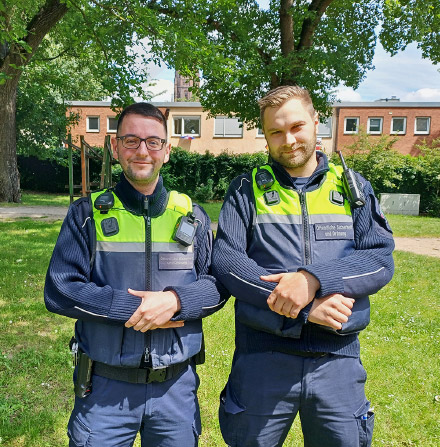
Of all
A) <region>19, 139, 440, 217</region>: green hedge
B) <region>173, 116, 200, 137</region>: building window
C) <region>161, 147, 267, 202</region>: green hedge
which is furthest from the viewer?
<region>173, 116, 200, 137</region>: building window

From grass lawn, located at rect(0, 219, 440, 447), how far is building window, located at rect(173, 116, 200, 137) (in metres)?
24.9

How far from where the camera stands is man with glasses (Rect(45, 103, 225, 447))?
75.9 inches

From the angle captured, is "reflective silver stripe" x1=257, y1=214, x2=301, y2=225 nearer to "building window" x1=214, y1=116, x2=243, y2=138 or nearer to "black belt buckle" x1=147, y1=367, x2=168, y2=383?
"black belt buckle" x1=147, y1=367, x2=168, y2=383

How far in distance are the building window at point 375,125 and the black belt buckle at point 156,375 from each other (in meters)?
32.3

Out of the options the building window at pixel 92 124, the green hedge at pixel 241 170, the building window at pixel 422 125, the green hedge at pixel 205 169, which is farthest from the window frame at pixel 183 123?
the building window at pixel 422 125

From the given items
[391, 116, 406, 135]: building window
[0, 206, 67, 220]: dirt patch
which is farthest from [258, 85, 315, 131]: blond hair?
[391, 116, 406, 135]: building window

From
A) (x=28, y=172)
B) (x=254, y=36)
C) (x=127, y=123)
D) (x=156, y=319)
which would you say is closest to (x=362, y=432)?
(x=156, y=319)

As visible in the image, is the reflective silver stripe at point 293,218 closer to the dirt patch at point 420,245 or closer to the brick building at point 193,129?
the dirt patch at point 420,245

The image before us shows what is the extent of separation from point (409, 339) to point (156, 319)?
437 centimetres

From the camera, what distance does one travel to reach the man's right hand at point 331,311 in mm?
1861

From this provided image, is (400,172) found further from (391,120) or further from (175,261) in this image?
(175,261)

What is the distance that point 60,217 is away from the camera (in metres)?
14.2

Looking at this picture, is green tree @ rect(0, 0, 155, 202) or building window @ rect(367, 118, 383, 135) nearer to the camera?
green tree @ rect(0, 0, 155, 202)

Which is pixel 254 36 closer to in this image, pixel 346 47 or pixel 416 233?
pixel 346 47
